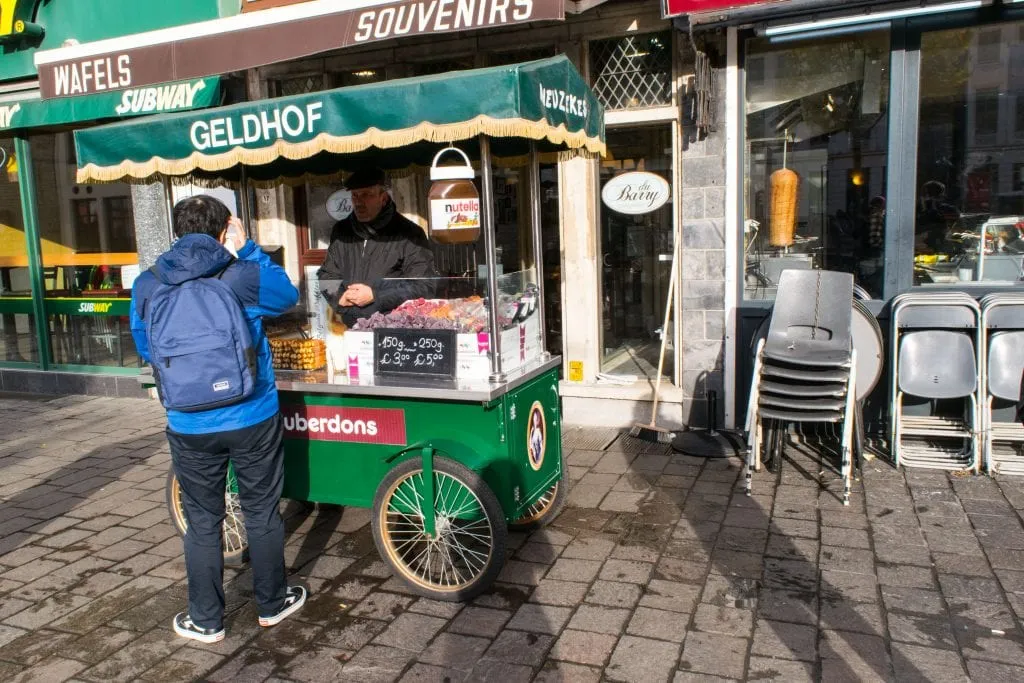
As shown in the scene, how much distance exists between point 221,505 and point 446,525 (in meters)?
1.02

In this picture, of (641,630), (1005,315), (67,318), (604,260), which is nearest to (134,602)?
(641,630)

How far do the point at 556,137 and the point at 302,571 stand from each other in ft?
8.35

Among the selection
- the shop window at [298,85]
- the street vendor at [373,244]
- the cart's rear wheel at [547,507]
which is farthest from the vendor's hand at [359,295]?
the shop window at [298,85]

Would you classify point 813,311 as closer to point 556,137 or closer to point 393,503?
point 556,137

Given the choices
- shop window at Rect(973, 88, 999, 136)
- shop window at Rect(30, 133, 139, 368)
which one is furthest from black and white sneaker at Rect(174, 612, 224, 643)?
shop window at Rect(30, 133, 139, 368)

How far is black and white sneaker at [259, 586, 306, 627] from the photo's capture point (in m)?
3.75

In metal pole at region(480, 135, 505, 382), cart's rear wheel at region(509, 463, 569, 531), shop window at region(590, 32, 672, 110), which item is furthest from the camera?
shop window at region(590, 32, 672, 110)

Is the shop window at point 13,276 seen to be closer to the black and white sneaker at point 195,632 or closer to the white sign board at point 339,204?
the white sign board at point 339,204

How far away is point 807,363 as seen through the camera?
5.23m

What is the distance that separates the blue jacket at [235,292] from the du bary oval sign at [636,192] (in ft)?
12.0

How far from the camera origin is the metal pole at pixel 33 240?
29.7 feet

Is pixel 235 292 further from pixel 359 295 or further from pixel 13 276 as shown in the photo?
pixel 13 276

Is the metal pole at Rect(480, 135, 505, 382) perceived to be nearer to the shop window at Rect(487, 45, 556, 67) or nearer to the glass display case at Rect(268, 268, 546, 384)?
the glass display case at Rect(268, 268, 546, 384)

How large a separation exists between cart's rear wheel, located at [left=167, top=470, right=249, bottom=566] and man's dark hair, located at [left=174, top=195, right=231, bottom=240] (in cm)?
156
